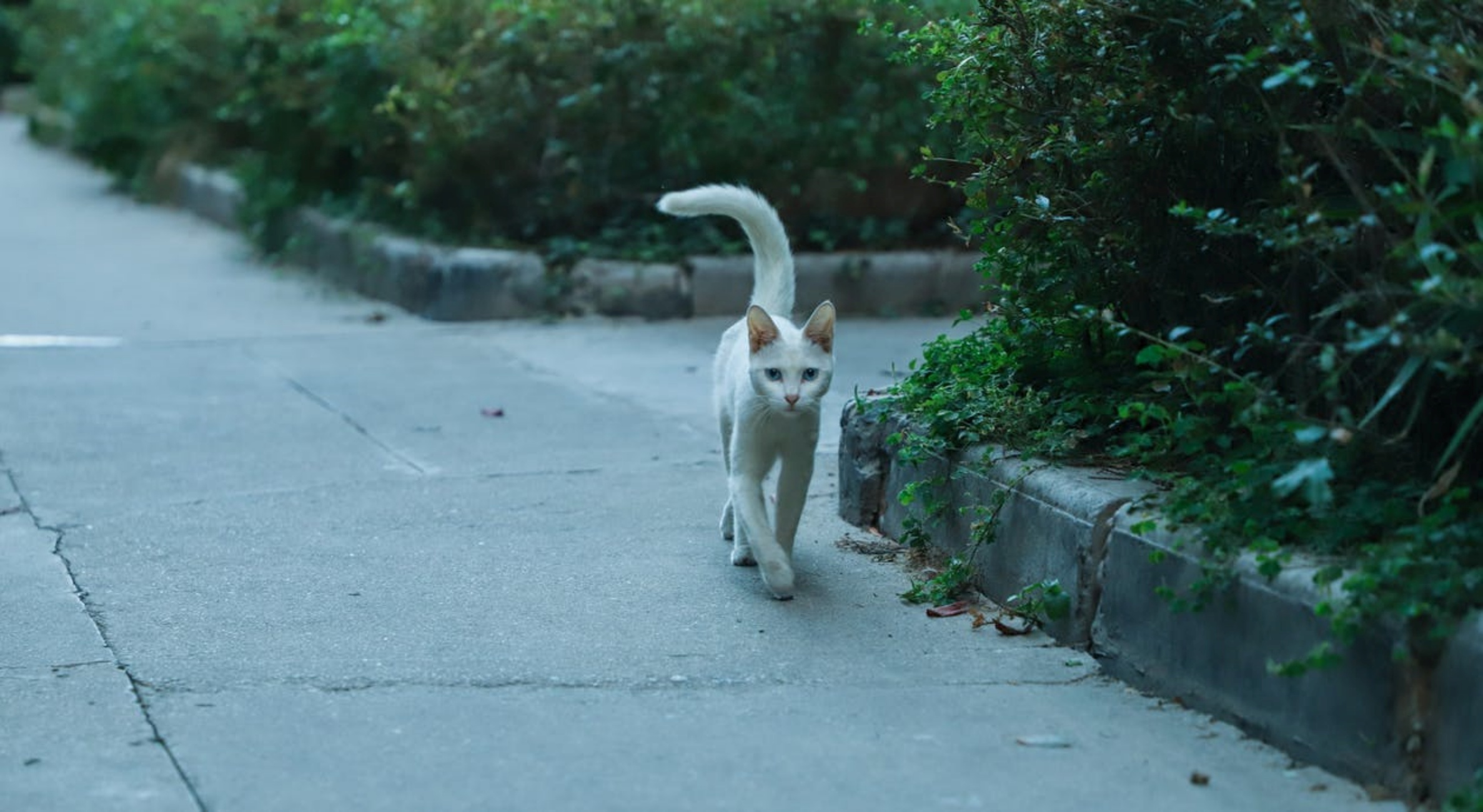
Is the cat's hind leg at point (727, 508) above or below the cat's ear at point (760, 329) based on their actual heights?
below

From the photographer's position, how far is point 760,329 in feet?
15.3

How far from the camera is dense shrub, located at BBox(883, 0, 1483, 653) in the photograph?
11.0 feet

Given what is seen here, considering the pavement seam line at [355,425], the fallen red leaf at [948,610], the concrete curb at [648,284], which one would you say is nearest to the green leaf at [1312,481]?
the fallen red leaf at [948,610]

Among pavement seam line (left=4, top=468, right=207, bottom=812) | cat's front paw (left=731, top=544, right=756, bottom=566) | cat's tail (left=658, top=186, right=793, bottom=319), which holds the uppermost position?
cat's tail (left=658, top=186, right=793, bottom=319)

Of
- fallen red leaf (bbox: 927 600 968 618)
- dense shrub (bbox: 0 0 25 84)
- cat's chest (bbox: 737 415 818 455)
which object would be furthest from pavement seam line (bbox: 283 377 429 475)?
dense shrub (bbox: 0 0 25 84)

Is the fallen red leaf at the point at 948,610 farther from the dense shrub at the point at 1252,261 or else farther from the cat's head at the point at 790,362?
the cat's head at the point at 790,362

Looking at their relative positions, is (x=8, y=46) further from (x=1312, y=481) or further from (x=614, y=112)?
(x=1312, y=481)

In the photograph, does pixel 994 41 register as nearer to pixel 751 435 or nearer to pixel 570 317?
pixel 751 435

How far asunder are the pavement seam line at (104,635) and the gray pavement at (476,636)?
1cm

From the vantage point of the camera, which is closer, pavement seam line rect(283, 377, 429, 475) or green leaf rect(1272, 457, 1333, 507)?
green leaf rect(1272, 457, 1333, 507)

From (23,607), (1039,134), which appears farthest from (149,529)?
(1039,134)

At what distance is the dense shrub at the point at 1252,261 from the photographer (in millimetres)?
3348

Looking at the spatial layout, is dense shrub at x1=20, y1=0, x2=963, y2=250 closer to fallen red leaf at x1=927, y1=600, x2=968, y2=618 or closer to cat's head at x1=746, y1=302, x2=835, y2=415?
cat's head at x1=746, y1=302, x2=835, y2=415

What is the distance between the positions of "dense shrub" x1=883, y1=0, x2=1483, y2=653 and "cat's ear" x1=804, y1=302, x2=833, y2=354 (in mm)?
424
